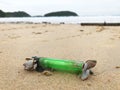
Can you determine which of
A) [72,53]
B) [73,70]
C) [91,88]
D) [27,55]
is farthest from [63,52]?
[91,88]

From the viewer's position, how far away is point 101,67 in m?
3.30

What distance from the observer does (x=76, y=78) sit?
283 cm

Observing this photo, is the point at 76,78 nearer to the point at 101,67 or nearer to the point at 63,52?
the point at 101,67

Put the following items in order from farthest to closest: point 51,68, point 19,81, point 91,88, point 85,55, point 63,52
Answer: point 63,52, point 85,55, point 51,68, point 19,81, point 91,88

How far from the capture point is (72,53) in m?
4.25

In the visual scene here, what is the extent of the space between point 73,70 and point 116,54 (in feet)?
4.55

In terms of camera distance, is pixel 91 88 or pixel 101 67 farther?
pixel 101 67

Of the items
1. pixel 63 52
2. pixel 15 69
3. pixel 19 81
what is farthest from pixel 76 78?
pixel 63 52

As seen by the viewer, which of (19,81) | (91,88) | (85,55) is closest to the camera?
(91,88)

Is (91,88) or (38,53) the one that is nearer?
(91,88)

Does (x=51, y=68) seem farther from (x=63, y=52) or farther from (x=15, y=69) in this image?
(x=63, y=52)

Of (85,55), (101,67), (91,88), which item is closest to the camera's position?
(91,88)

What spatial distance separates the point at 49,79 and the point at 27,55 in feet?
4.37

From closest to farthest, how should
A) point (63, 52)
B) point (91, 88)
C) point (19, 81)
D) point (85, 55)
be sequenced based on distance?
point (91, 88)
point (19, 81)
point (85, 55)
point (63, 52)
